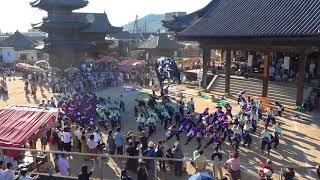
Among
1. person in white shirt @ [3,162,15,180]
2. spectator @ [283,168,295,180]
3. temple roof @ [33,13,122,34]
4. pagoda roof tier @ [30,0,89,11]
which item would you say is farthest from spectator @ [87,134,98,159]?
pagoda roof tier @ [30,0,89,11]

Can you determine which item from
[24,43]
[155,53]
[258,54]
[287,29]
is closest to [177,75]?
[287,29]

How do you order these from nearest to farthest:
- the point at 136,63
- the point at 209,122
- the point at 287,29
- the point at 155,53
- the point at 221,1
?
the point at 209,122
the point at 287,29
the point at 221,1
the point at 136,63
the point at 155,53

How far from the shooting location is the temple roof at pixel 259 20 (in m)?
22.4

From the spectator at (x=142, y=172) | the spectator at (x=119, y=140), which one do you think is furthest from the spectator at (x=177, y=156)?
the spectator at (x=119, y=140)

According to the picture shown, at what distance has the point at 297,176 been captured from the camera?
45.0 ft

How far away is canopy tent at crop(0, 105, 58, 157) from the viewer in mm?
13086

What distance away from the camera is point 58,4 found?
4400cm

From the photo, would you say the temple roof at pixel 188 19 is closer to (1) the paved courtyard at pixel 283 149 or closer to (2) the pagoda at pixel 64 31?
(1) the paved courtyard at pixel 283 149

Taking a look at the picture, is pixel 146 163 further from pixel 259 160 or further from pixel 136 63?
pixel 136 63

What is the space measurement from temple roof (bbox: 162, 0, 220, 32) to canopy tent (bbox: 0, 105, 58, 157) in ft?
61.7

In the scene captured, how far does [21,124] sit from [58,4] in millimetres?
33095

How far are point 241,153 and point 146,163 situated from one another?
19.6ft

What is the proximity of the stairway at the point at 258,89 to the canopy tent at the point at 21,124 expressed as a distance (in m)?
17.3

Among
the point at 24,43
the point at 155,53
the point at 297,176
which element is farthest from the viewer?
the point at 24,43
